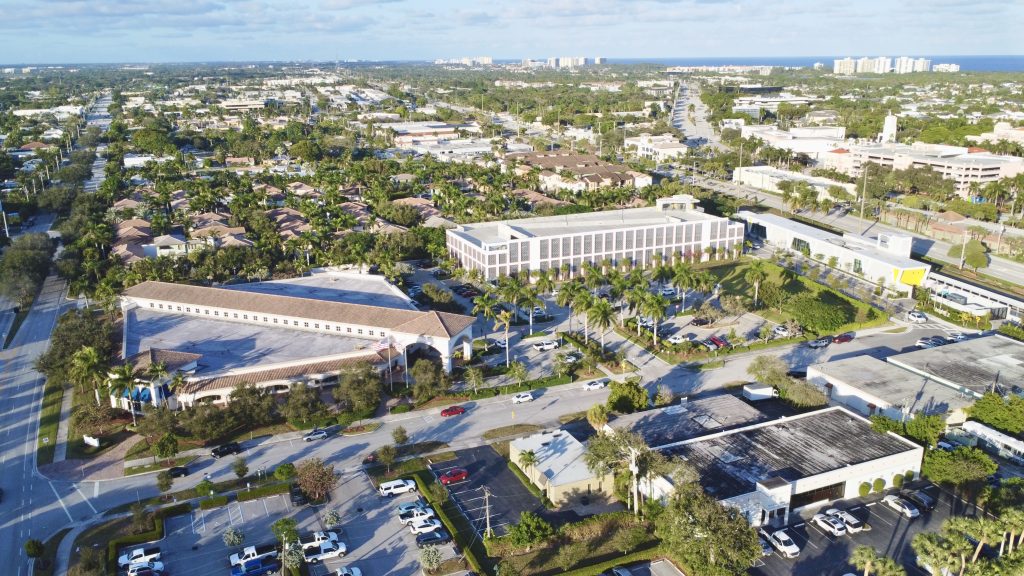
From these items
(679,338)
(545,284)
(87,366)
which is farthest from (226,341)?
(679,338)

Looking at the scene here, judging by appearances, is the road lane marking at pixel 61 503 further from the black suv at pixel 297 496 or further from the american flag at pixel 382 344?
the american flag at pixel 382 344

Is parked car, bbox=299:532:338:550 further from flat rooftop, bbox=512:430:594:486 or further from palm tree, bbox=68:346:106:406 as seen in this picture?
palm tree, bbox=68:346:106:406

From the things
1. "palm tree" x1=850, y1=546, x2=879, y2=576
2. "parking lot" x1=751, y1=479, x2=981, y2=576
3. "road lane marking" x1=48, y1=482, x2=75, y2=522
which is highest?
"palm tree" x1=850, y1=546, x2=879, y2=576

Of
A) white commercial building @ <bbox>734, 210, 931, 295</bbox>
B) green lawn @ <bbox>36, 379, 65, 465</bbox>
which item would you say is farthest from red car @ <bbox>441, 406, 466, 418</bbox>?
white commercial building @ <bbox>734, 210, 931, 295</bbox>

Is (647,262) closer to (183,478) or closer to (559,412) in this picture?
(559,412)

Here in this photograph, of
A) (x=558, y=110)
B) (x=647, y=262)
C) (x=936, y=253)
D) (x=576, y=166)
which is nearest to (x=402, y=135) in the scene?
(x=558, y=110)

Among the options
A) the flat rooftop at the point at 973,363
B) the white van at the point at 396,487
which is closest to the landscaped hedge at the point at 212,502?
the white van at the point at 396,487
